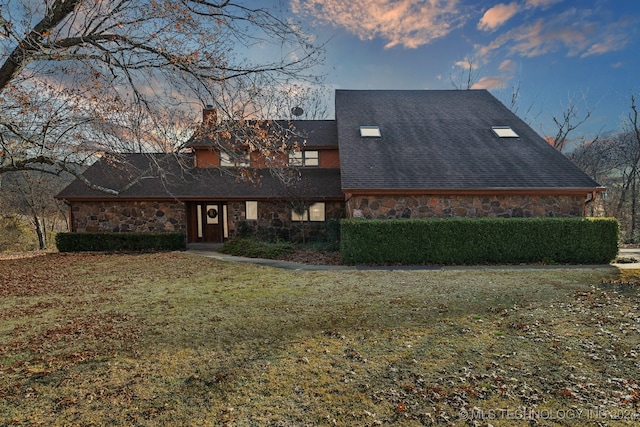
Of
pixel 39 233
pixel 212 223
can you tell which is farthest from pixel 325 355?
pixel 39 233

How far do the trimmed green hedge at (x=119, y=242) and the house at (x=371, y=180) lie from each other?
47.0 inches

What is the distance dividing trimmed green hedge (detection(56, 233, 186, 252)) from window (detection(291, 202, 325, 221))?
491 centimetres

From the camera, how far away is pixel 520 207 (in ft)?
38.7

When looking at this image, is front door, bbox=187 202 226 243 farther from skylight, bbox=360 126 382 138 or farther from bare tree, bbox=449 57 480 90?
bare tree, bbox=449 57 480 90

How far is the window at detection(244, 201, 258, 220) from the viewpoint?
1530cm

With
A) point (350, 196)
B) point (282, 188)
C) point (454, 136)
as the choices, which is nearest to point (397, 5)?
point (350, 196)

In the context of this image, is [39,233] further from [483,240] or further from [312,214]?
[483,240]

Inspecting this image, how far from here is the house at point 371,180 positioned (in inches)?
461

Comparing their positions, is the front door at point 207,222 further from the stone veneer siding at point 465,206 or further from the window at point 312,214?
the stone veneer siding at point 465,206

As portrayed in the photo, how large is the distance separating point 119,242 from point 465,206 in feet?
45.2

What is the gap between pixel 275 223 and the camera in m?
15.2

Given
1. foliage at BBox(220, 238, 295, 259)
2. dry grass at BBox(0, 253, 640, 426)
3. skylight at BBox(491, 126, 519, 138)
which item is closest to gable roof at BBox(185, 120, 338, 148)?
foliage at BBox(220, 238, 295, 259)

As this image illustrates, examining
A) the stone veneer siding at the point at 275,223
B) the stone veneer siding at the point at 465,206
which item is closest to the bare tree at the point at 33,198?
the stone veneer siding at the point at 275,223

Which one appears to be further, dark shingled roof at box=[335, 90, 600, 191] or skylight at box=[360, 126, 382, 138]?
skylight at box=[360, 126, 382, 138]
